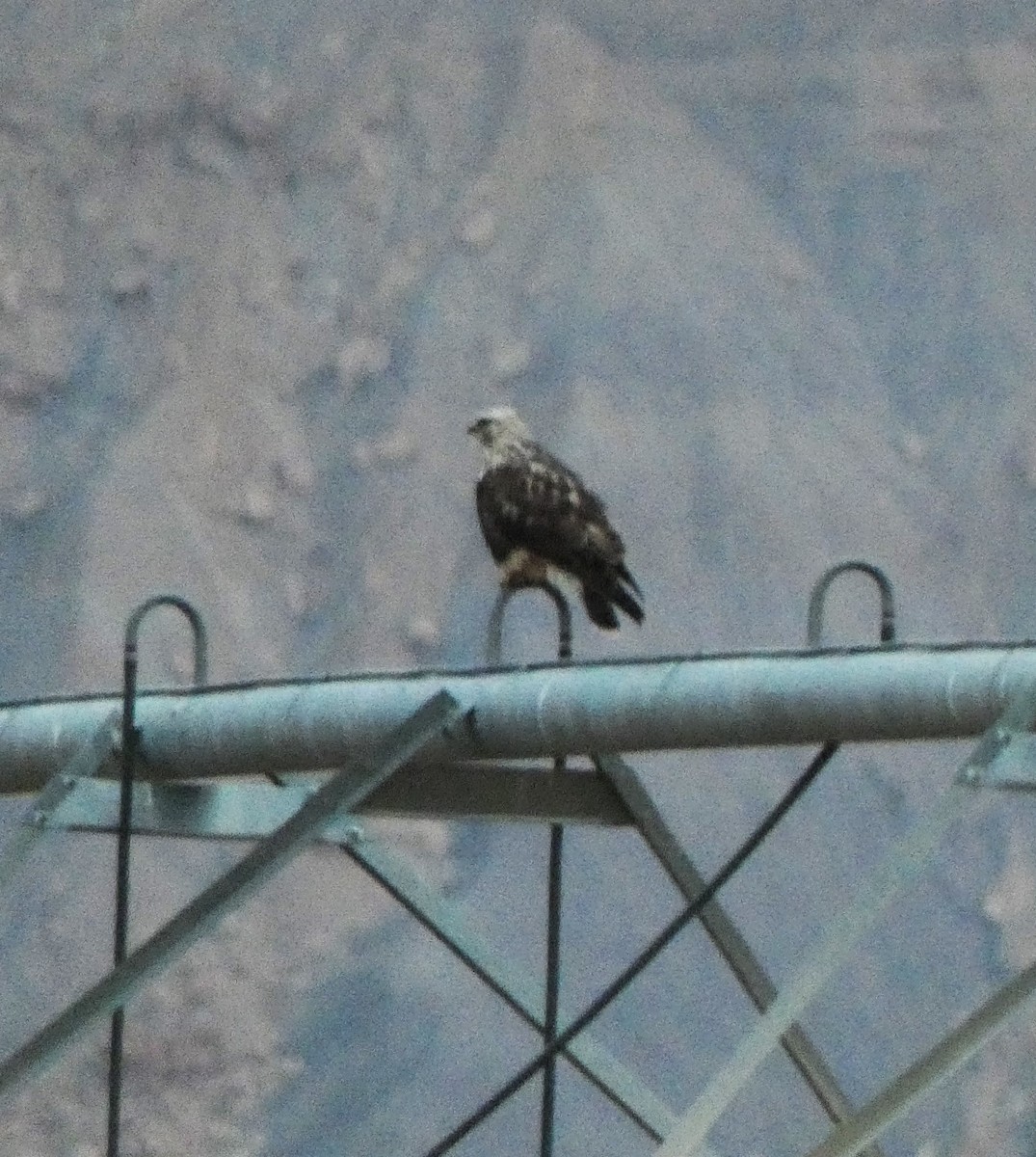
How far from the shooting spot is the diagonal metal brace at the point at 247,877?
43.5 feet

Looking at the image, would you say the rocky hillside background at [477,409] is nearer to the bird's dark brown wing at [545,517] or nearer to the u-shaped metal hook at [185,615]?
the bird's dark brown wing at [545,517]

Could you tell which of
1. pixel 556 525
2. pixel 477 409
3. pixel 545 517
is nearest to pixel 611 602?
pixel 556 525

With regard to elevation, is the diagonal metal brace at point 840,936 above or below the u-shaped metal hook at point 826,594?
below

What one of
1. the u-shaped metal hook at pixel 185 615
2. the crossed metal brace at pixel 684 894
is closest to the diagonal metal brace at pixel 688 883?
the crossed metal brace at pixel 684 894

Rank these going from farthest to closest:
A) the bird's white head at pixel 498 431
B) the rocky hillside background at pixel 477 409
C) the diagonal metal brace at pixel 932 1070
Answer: the rocky hillside background at pixel 477 409 → the bird's white head at pixel 498 431 → the diagonal metal brace at pixel 932 1070

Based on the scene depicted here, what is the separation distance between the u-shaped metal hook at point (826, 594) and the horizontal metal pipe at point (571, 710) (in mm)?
171

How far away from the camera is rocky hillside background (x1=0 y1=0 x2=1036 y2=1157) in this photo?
46.3 m

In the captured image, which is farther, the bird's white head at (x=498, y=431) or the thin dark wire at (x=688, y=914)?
the bird's white head at (x=498, y=431)

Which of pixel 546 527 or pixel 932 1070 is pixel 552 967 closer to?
pixel 932 1070

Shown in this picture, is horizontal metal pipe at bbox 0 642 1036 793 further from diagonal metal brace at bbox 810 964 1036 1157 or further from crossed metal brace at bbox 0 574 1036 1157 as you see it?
diagonal metal brace at bbox 810 964 1036 1157

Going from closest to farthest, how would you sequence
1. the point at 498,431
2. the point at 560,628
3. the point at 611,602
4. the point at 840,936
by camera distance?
the point at 840,936 < the point at 560,628 < the point at 611,602 < the point at 498,431

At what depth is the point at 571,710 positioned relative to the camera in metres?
13.3

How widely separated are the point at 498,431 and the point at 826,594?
6.35 meters

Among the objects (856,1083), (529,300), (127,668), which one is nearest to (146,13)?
(529,300)
